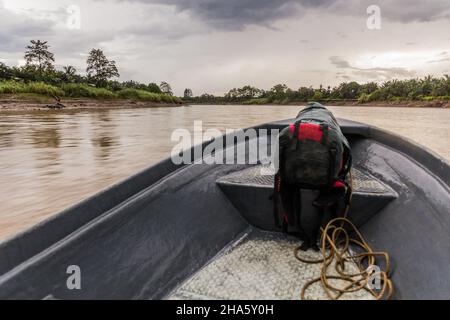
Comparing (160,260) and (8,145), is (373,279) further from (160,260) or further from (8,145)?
(8,145)

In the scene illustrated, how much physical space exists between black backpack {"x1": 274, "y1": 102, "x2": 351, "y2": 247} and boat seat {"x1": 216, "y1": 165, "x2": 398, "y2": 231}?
0.14 metres

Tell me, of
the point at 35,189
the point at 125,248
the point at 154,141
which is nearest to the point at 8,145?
the point at 154,141

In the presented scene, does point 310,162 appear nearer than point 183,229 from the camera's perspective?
Yes

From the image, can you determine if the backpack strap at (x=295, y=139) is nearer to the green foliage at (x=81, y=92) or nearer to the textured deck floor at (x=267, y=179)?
the textured deck floor at (x=267, y=179)

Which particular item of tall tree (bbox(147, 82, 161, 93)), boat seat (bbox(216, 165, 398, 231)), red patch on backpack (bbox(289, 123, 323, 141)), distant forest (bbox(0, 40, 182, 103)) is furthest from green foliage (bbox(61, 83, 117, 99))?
red patch on backpack (bbox(289, 123, 323, 141))

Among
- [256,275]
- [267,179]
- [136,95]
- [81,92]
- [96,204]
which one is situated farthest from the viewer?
[136,95]

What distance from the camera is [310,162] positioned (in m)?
1.64

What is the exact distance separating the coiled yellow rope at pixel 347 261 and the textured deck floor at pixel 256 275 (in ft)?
0.11

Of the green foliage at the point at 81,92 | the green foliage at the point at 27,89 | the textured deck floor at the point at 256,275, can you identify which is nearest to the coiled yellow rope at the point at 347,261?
the textured deck floor at the point at 256,275

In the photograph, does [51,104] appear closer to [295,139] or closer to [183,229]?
[183,229]

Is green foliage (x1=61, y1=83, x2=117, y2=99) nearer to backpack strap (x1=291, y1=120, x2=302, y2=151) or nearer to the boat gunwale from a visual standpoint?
the boat gunwale

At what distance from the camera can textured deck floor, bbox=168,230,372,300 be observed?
1552 millimetres

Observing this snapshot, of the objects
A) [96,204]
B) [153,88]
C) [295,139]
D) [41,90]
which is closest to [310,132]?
[295,139]

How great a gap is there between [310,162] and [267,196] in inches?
21.6
